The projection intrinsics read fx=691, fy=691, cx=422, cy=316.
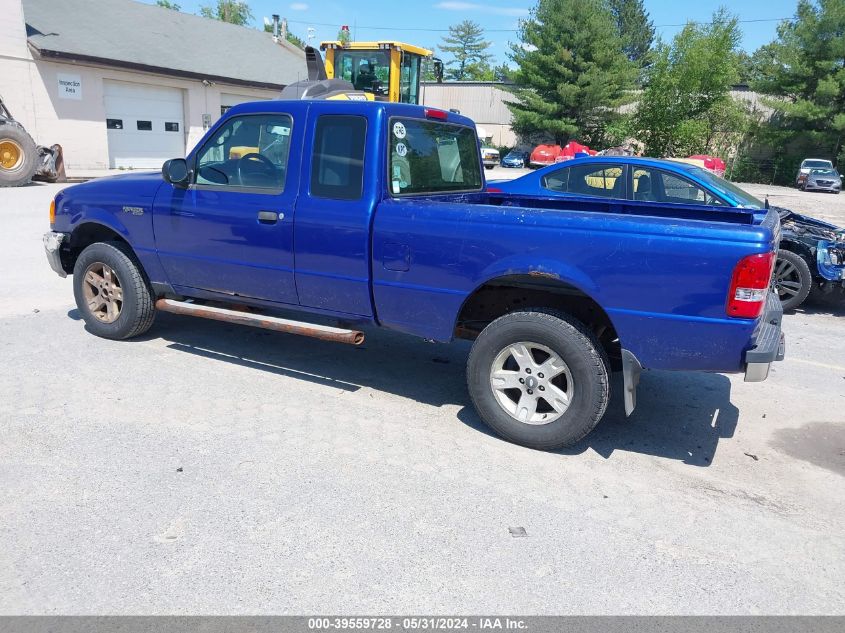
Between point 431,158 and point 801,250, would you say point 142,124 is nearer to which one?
point 431,158

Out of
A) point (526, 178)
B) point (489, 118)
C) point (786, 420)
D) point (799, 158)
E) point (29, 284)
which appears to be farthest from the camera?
point (489, 118)

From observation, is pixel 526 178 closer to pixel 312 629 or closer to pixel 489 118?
pixel 312 629

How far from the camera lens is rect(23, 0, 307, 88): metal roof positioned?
21.7m

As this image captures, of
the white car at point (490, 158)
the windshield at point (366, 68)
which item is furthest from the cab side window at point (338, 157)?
the white car at point (490, 158)

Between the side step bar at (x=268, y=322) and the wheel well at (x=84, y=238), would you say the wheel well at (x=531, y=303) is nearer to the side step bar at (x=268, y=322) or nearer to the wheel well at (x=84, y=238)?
the side step bar at (x=268, y=322)

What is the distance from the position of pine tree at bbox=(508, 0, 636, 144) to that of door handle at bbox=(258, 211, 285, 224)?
42.7m

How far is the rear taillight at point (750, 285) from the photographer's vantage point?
3588 mm

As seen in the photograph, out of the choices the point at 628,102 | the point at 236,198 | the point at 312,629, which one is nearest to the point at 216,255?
the point at 236,198

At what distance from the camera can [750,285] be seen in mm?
3609

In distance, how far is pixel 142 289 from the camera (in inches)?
228

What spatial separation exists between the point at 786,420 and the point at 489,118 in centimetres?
5493

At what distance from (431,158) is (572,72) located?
141 feet

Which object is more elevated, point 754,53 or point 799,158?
point 754,53

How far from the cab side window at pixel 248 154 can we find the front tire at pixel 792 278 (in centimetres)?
586
